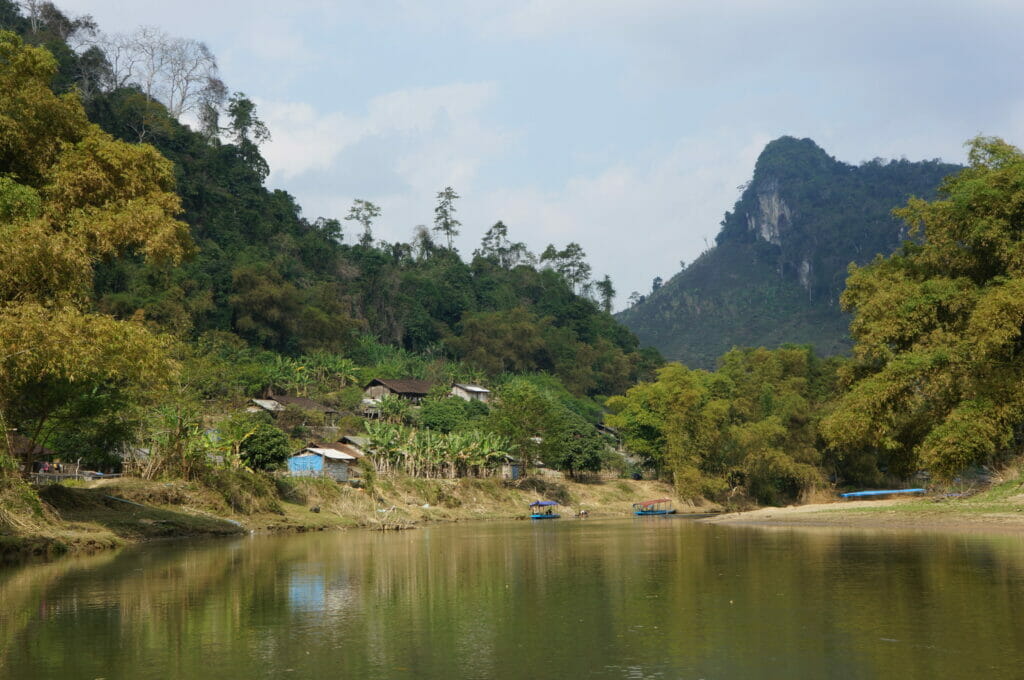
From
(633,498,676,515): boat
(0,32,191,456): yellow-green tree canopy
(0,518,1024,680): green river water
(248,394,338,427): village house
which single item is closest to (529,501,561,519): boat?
(633,498,676,515): boat

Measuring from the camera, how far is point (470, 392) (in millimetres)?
112375

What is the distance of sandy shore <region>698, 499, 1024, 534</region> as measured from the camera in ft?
104

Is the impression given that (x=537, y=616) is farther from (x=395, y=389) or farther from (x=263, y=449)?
(x=395, y=389)

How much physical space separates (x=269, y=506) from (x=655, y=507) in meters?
39.3

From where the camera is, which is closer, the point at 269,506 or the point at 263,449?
the point at 269,506

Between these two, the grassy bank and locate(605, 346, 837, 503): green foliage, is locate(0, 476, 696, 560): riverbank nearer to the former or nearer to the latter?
locate(605, 346, 837, 503): green foliage

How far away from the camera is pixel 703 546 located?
31109 mm

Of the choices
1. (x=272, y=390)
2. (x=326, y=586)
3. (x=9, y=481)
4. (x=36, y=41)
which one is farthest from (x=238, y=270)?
(x=326, y=586)

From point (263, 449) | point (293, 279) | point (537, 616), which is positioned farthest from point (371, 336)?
point (537, 616)

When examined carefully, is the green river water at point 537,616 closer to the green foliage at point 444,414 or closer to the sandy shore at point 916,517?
the sandy shore at point 916,517

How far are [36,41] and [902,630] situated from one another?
122794 mm

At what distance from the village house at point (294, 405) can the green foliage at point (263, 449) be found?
26.5 meters

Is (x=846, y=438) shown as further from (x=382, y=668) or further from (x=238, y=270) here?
(x=238, y=270)

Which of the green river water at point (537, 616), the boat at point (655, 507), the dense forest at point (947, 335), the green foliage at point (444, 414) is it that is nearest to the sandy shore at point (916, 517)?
the dense forest at point (947, 335)
